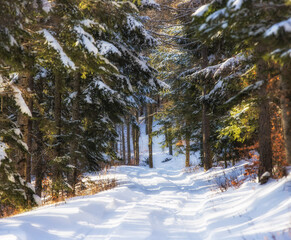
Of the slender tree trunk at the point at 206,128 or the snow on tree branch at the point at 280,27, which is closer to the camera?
the snow on tree branch at the point at 280,27

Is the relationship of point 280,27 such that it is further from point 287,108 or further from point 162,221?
point 162,221

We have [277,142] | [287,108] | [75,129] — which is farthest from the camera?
[75,129]

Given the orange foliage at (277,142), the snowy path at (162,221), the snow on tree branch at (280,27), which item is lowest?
the snowy path at (162,221)

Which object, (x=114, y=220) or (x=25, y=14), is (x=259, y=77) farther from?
(x=25, y=14)

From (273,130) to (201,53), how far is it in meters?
9.13

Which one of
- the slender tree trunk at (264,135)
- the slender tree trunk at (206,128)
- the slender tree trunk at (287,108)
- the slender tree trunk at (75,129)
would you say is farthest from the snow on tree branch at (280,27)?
the slender tree trunk at (206,128)

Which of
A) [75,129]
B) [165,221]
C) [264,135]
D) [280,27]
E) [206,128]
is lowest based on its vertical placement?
[165,221]

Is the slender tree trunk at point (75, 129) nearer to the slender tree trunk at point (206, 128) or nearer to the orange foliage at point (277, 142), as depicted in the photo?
the orange foliage at point (277, 142)

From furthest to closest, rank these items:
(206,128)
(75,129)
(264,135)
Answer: (206,128) → (75,129) → (264,135)

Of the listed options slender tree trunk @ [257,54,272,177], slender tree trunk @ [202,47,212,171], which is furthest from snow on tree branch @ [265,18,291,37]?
slender tree trunk @ [202,47,212,171]

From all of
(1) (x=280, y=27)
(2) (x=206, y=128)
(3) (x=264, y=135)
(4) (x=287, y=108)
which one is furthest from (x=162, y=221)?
(2) (x=206, y=128)

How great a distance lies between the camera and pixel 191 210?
617cm

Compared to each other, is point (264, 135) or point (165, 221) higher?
point (264, 135)

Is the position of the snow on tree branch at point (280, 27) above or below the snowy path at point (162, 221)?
above
